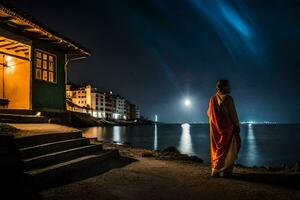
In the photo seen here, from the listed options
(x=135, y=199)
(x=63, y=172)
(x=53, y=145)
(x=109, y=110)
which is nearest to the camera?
(x=135, y=199)

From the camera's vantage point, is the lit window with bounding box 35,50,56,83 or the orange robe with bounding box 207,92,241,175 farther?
the lit window with bounding box 35,50,56,83

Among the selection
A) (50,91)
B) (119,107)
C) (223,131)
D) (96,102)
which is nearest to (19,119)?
(50,91)

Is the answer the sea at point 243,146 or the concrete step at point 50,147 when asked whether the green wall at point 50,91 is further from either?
the concrete step at point 50,147

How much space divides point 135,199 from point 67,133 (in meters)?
4.65

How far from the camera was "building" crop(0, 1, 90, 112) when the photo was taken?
12.7 m

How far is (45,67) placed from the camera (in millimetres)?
14547

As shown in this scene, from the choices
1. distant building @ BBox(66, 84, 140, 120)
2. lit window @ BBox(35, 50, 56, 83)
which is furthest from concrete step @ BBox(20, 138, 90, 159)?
distant building @ BBox(66, 84, 140, 120)

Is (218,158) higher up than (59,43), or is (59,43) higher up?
(59,43)

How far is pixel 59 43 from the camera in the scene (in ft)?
48.2

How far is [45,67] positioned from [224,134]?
37.7ft

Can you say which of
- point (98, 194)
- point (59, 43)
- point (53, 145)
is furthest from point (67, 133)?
point (59, 43)

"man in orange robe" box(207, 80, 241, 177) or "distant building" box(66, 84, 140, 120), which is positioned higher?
"distant building" box(66, 84, 140, 120)

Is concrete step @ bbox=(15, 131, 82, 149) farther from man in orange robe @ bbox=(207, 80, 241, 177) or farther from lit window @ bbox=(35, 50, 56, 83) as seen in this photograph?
lit window @ bbox=(35, 50, 56, 83)

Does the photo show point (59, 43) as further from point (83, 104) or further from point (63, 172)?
point (83, 104)
